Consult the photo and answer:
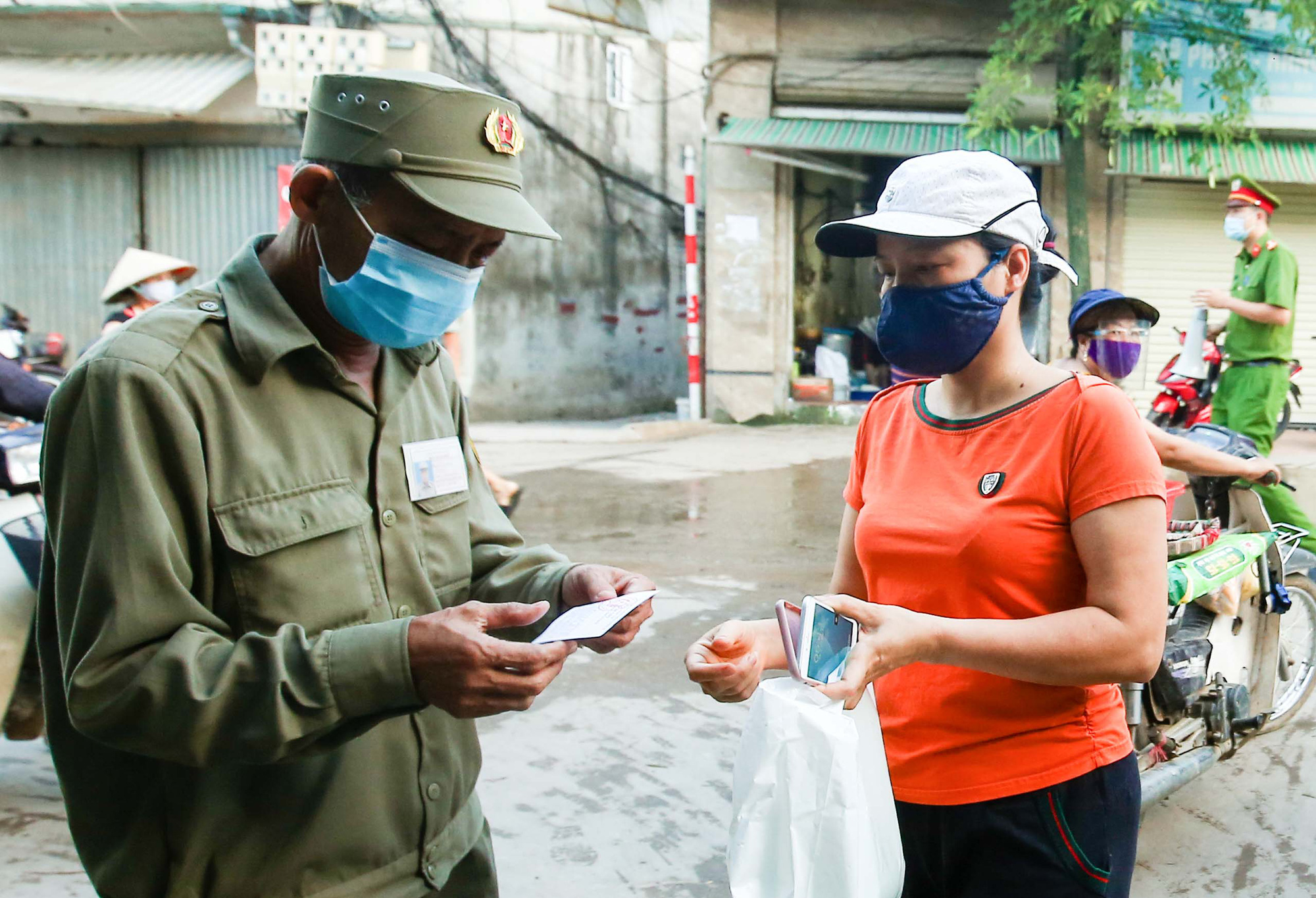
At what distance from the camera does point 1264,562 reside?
3672mm

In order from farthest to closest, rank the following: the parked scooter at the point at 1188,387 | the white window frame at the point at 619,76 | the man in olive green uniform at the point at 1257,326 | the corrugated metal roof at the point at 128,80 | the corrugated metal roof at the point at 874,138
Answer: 1. the white window frame at the point at 619,76
2. the corrugated metal roof at the point at 874,138
3. the corrugated metal roof at the point at 128,80
4. the parked scooter at the point at 1188,387
5. the man in olive green uniform at the point at 1257,326

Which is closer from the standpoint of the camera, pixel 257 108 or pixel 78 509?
pixel 78 509

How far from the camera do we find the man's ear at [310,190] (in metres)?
1.59

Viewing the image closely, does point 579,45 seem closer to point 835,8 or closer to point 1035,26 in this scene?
point 835,8

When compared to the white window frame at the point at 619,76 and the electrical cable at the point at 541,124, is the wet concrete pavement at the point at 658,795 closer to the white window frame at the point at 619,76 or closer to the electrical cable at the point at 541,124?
the electrical cable at the point at 541,124

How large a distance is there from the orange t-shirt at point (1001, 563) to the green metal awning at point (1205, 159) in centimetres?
1137

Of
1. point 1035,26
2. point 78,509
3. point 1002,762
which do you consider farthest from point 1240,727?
point 1035,26

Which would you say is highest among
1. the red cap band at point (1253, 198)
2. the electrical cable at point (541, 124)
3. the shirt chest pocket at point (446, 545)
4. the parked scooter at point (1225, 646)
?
the electrical cable at point (541, 124)

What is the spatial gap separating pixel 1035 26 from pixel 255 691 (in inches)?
454

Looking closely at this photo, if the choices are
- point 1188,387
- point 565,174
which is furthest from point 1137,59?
point 565,174

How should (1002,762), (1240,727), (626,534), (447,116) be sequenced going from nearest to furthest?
1. (447,116)
2. (1002,762)
3. (1240,727)
4. (626,534)

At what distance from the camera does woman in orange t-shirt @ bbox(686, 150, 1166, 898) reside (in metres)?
1.62

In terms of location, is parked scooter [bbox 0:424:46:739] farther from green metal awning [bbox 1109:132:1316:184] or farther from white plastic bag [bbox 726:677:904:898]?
green metal awning [bbox 1109:132:1316:184]

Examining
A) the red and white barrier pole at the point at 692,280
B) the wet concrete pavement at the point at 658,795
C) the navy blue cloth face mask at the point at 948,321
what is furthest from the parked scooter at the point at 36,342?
the navy blue cloth face mask at the point at 948,321
